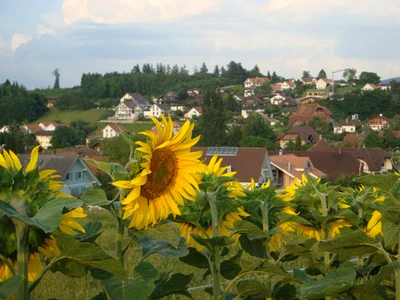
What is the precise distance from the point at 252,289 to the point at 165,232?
60cm

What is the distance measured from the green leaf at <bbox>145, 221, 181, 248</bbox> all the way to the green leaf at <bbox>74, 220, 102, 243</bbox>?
11 centimetres

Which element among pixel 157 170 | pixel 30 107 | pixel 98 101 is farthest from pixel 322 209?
pixel 98 101

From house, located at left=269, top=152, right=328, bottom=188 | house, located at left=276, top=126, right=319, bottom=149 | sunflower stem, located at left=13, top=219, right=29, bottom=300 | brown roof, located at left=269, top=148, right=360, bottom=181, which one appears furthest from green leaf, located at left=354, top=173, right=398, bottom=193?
house, located at left=276, top=126, right=319, bottom=149

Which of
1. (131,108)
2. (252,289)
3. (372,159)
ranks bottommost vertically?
(372,159)

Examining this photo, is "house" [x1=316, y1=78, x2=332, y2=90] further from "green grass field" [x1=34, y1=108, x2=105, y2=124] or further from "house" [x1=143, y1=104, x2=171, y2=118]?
"green grass field" [x1=34, y1=108, x2=105, y2=124]

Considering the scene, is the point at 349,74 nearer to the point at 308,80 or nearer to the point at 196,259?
the point at 308,80

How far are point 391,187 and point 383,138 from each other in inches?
2202

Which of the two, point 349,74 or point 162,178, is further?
point 349,74

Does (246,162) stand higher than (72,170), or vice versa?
(246,162)

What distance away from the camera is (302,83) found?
125625 millimetres

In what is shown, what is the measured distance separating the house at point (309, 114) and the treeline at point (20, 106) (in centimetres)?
3532

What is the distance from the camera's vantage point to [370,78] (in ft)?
362

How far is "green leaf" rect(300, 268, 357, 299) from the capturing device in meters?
1.45

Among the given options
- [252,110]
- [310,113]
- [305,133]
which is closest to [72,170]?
[305,133]
